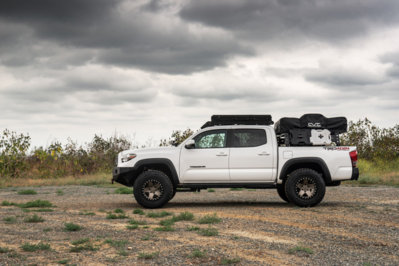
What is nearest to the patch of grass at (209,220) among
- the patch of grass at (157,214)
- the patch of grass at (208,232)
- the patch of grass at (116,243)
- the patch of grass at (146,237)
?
the patch of grass at (208,232)

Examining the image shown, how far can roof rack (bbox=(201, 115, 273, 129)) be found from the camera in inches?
477

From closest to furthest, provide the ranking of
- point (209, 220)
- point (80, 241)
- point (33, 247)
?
point (33, 247) < point (80, 241) < point (209, 220)

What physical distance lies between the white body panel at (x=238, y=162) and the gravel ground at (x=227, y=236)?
757mm

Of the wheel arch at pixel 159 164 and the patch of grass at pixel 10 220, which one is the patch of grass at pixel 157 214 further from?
the patch of grass at pixel 10 220

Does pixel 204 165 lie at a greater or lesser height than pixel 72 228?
greater

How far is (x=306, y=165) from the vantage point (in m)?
12.1

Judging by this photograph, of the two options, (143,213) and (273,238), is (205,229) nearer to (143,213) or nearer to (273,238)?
(273,238)

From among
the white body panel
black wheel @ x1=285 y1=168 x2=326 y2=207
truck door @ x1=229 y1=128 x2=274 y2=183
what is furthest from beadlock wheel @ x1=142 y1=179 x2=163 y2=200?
black wheel @ x1=285 y1=168 x2=326 y2=207

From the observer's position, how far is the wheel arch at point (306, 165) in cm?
1175

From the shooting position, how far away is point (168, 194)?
11.6m

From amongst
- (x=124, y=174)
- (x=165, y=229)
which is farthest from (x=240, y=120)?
(x=165, y=229)

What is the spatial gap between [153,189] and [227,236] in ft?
13.5

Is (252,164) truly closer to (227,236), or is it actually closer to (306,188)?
(306,188)

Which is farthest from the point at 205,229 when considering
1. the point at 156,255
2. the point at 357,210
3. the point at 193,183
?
the point at 357,210
